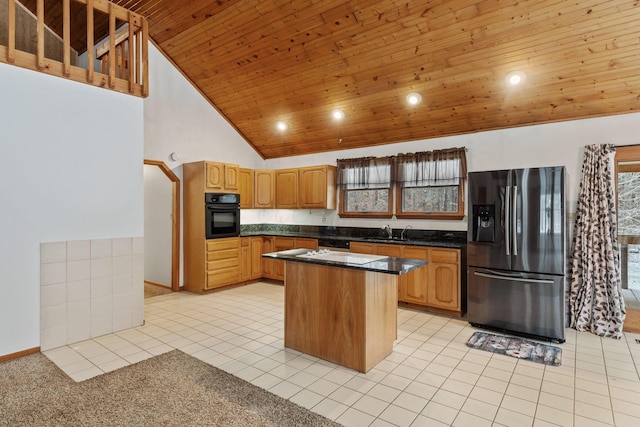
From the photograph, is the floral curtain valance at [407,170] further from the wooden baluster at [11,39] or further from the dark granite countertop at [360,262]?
the wooden baluster at [11,39]

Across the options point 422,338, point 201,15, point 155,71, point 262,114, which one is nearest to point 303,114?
point 262,114

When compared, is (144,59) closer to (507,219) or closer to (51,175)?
(51,175)

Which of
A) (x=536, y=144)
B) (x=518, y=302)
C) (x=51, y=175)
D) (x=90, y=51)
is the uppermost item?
(x=90, y=51)

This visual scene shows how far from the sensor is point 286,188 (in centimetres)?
664

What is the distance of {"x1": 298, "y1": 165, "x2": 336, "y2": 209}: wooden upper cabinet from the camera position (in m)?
6.15

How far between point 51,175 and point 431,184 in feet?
15.3

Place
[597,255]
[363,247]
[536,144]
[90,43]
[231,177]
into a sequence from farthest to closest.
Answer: [231,177]
[363,247]
[536,144]
[597,255]
[90,43]

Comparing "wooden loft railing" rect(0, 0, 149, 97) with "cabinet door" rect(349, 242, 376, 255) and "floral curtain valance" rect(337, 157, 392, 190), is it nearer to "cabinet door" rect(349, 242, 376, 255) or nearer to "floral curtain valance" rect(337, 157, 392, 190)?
"floral curtain valance" rect(337, 157, 392, 190)

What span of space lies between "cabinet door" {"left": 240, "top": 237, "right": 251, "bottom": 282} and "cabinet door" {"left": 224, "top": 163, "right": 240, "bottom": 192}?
3.06 ft

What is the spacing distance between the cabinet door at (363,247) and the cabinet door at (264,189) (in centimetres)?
214

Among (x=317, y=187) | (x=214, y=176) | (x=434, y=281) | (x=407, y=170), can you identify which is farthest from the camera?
(x=317, y=187)

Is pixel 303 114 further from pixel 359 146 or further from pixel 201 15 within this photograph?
pixel 201 15

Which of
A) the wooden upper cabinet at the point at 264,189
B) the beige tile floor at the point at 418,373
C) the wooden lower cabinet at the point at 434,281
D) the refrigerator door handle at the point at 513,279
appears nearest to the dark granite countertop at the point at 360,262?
the beige tile floor at the point at 418,373

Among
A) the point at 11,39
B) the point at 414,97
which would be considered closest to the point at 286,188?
the point at 414,97
